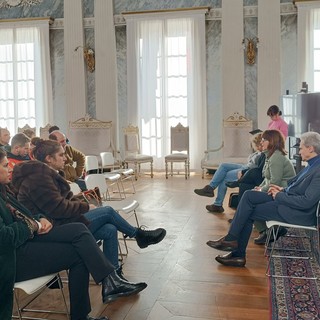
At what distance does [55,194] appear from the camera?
10.8 ft

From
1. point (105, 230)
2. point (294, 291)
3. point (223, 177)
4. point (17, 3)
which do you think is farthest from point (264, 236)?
point (17, 3)

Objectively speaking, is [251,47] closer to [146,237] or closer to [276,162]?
[276,162]

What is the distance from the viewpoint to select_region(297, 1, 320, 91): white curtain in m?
9.87

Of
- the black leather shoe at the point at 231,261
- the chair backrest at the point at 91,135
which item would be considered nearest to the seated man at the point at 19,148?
the black leather shoe at the point at 231,261

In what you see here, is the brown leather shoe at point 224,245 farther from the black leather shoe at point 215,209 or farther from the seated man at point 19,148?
the seated man at point 19,148

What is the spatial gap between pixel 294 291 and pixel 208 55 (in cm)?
763

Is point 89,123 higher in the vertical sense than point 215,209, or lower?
higher

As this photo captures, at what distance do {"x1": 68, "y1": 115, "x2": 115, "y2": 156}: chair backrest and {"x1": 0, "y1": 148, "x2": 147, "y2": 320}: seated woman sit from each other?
299 inches

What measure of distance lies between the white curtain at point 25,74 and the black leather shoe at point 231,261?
311 inches

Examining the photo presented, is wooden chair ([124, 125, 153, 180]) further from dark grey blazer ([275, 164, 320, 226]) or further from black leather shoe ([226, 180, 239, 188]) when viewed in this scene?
dark grey blazer ([275, 164, 320, 226])

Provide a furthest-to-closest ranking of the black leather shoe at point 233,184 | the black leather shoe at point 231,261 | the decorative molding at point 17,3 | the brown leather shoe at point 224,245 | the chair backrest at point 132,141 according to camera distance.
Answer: the decorative molding at point 17,3 < the chair backrest at point 132,141 < the black leather shoe at point 233,184 < the brown leather shoe at point 224,245 < the black leather shoe at point 231,261

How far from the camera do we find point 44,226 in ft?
10.1

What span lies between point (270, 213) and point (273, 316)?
1.12 m

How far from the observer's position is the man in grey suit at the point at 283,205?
400 cm
